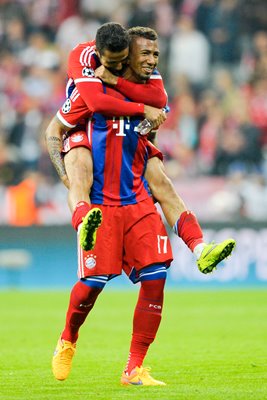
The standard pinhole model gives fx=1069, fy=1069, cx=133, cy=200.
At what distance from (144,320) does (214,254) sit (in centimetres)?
76

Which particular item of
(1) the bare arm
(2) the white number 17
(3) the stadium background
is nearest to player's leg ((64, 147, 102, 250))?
(1) the bare arm

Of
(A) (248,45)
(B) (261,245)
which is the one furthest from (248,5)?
(B) (261,245)

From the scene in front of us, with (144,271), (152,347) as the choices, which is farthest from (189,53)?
(144,271)

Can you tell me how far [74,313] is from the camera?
734 centimetres

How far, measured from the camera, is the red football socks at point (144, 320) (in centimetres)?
733

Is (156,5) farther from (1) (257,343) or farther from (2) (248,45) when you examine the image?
(1) (257,343)

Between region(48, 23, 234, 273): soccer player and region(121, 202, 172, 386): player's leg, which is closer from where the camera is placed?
region(48, 23, 234, 273): soccer player

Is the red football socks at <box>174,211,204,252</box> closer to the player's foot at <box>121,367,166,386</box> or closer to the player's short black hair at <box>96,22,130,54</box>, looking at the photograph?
the player's foot at <box>121,367,166,386</box>

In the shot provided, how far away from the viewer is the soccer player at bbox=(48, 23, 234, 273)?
23.3ft

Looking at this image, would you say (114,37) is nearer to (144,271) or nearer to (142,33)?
(142,33)

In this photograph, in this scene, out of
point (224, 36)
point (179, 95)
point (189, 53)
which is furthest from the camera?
point (224, 36)

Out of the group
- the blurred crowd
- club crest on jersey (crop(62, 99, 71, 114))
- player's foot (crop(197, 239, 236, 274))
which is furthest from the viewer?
the blurred crowd

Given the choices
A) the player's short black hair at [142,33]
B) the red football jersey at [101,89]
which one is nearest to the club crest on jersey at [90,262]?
the red football jersey at [101,89]

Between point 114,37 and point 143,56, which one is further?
point 143,56
